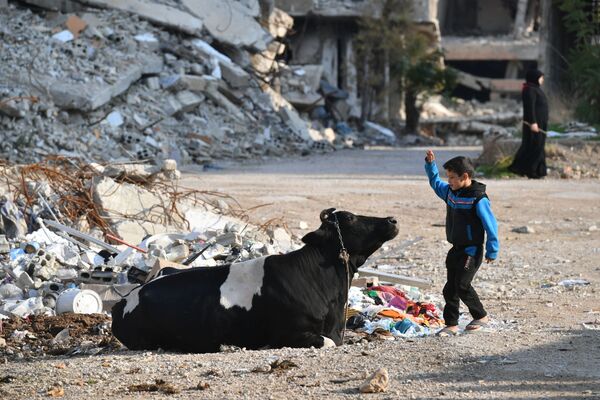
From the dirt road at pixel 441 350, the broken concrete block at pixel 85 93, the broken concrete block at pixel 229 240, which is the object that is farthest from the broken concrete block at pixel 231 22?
the broken concrete block at pixel 229 240

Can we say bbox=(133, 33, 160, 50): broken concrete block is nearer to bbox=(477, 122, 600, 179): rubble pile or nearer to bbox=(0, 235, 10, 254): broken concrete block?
bbox=(477, 122, 600, 179): rubble pile

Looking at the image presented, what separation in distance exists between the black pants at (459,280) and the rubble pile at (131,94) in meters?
A: 14.3

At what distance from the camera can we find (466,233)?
7.20 meters

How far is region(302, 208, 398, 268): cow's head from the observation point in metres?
7.25

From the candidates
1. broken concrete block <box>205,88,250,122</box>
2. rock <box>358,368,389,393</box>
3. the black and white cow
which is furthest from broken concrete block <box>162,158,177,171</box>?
broken concrete block <box>205,88,250,122</box>

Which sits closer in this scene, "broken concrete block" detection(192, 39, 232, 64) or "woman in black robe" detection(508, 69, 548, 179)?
"woman in black robe" detection(508, 69, 548, 179)

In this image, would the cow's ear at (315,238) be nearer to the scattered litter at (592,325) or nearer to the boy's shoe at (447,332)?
the boy's shoe at (447,332)

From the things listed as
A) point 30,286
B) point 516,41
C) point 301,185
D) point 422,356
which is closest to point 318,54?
point 516,41

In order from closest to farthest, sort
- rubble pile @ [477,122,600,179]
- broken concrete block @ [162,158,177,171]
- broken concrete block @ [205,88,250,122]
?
broken concrete block @ [162,158,177,171] → rubble pile @ [477,122,600,179] → broken concrete block @ [205,88,250,122]

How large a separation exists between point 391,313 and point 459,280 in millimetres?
927

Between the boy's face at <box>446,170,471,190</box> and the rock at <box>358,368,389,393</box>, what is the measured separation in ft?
6.32

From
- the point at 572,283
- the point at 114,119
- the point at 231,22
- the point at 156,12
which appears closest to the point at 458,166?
the point at 572,283

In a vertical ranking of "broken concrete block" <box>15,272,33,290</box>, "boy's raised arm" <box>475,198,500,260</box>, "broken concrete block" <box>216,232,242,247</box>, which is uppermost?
"boy's raised arm" <box>475,198,500,260</box>

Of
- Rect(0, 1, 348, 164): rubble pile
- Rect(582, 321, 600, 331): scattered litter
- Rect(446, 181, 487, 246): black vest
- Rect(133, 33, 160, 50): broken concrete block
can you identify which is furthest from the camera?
Rect(133, 33, 160, 50): broken concrete block
